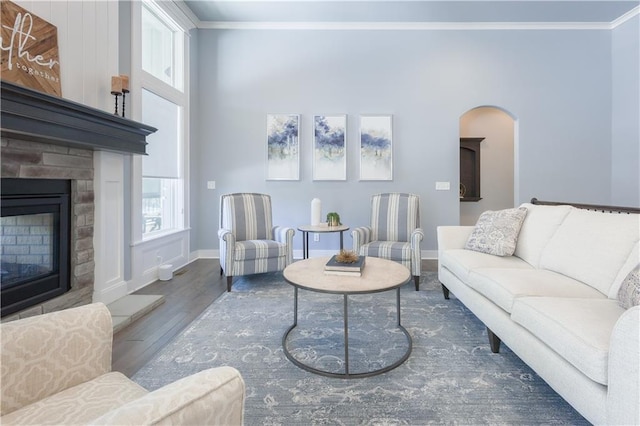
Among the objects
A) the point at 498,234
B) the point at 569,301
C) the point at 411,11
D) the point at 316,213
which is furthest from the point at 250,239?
the point at 411,11

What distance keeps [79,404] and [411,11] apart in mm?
5013

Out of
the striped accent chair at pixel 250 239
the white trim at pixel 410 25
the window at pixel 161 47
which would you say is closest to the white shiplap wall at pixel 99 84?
the window at pixel 161 47

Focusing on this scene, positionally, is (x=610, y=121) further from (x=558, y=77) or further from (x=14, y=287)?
(x=14, y=287)

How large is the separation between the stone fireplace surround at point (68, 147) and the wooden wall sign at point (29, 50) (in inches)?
8.6

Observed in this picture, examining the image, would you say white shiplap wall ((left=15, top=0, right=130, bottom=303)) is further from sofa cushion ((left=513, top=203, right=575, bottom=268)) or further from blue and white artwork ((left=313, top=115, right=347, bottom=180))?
sofa cushion ((left=513, top=203, right=575, bottom=268))

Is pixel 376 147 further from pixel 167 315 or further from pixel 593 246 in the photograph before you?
pixel 167 315

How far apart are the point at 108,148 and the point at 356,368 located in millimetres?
2450

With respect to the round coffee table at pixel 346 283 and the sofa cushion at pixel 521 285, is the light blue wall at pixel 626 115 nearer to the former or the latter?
the sofa cushion at pixel 521 285

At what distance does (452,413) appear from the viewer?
58.2 inches

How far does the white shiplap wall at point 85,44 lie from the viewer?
2.22m

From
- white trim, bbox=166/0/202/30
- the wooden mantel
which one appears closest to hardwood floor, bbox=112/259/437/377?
the wooden mantel

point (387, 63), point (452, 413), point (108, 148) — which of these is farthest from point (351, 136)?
point (452, 413)

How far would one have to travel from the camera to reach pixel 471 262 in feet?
7.98

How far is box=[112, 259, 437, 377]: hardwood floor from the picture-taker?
1.97 m
